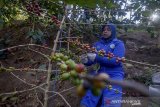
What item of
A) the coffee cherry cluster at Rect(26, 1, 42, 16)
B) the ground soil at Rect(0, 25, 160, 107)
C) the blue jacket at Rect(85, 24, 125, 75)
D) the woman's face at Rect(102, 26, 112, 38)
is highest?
the coffee cherry cluster at Rect(26, 1, 42, 16)

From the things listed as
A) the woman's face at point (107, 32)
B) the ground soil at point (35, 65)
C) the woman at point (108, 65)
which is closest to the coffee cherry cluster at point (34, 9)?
the ground soil at point (35, 65)

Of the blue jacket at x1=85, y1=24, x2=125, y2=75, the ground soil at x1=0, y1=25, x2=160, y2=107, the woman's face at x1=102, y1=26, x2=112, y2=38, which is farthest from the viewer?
the ground soil at x1=0, y1=25, x2=160, y2=107

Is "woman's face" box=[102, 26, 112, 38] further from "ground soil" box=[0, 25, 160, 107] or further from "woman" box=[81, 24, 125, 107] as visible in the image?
"ground soil" box=[0, 25, 160, 107]

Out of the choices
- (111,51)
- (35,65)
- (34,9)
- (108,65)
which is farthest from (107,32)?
(34,9)

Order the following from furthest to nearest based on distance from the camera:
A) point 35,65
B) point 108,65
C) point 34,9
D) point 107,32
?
point 35,65 → point 107,32 → point 108,65 → point 34,9

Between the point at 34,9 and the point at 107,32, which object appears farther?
the point at 107,32

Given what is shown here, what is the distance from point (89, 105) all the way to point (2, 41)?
272cm

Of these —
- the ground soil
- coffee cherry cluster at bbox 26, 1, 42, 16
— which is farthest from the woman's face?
coffee cherry cluster at bbox 26, 1, 42, 16

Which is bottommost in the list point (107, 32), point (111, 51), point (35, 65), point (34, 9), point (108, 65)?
point (35, 65)

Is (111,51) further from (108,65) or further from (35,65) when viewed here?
(35,65)

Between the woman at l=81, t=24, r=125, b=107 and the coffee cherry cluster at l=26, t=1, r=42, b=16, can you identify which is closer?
the coffee cherry cluster at l=26, t=1, r=42, b=16

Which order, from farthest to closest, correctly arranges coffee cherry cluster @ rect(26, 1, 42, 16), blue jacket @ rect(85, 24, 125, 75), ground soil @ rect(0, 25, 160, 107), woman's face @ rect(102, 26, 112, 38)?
ground soil @ rect(0, 25, 160, 107)
woman's face @ rect(102, 26, 112, 38)
blue jacket @ rect(85, 24, 125, 75)
coffee cherry cluster @ rect(26, 1, 42, 16)

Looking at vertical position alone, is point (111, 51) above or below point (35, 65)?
above

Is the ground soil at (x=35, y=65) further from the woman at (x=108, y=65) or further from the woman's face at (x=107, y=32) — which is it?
the woman's face at (x=107, y=32)
